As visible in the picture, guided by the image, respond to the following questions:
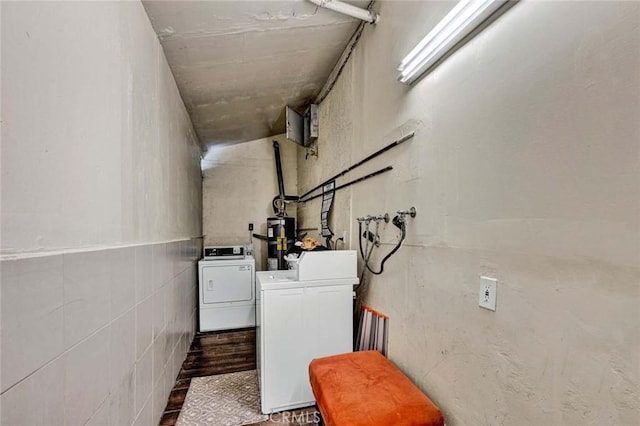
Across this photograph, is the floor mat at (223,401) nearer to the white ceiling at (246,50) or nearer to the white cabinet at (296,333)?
the white cabinet at (296,333)

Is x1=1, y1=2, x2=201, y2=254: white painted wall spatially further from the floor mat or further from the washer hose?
the washer hose

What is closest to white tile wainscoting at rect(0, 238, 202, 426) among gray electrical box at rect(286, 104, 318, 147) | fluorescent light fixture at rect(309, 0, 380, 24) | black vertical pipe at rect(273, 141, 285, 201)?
fluorescent light fixture at rect(309, 0, 380, 24)

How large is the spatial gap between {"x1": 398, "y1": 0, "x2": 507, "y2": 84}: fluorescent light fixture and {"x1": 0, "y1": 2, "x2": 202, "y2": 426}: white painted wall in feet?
4.55

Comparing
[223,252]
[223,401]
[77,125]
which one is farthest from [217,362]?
[77,125]

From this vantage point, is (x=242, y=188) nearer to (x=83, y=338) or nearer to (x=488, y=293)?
(x=83, y=338)

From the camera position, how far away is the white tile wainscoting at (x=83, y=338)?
2.21 feet

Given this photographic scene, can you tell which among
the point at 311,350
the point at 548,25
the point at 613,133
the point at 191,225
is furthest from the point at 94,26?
the point at 191,225

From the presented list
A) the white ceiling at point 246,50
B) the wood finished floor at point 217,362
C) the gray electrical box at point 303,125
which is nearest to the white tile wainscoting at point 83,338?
the wood finished floor at point 217,362

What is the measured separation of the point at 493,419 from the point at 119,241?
67.3 inches

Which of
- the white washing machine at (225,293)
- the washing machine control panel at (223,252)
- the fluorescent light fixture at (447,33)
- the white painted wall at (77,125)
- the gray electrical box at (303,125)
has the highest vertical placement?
the gray electrical box at (303,125)

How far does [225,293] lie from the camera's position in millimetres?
3598

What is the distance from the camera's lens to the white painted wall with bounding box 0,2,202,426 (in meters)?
0.69

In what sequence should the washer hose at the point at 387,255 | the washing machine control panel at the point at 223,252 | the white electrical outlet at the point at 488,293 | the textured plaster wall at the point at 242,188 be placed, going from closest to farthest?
1. the white electrical outlet at the point at 488,293
2. the washer hose at the point at 387,255
3. the washing machine control panel at the point at 223,252
4. the textured plaster wall at the point at 242,188

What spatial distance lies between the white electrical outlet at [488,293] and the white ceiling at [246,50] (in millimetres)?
1918
